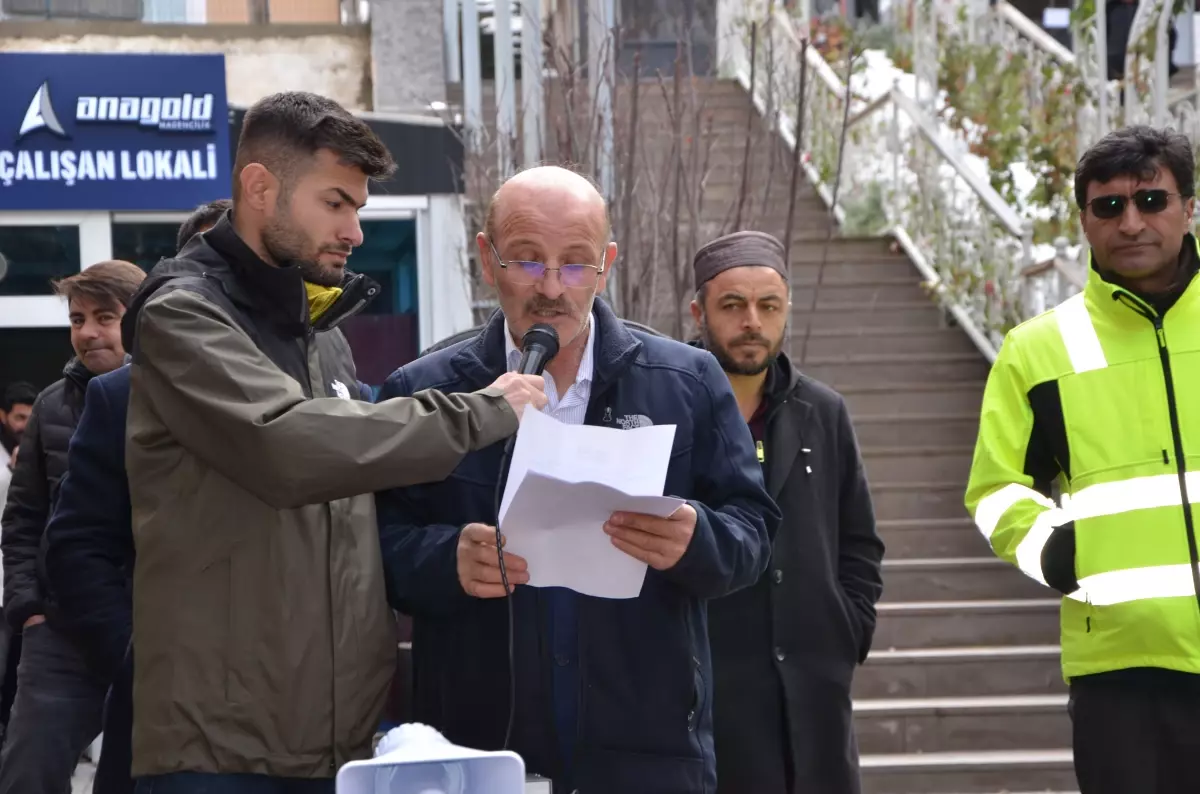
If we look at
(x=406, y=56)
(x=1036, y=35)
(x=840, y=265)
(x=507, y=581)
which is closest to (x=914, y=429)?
(x=840, y=265)

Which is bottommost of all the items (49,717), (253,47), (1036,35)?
(49,717)

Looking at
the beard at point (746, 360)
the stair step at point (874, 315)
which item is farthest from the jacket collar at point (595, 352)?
the stair step at point (874, 315)

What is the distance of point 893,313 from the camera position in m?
13.0

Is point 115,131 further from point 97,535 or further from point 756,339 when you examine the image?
point 97,535

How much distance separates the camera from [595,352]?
3.79m

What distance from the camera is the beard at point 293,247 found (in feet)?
12.1

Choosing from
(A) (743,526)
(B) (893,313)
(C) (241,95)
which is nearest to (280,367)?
(A) (743,526)

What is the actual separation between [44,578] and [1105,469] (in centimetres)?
290

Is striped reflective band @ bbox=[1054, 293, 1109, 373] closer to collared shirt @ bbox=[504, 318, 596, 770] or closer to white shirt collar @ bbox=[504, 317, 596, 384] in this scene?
white shirt collar @ bbox=[504, 317, 596, 384]

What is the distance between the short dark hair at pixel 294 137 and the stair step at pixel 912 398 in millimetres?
8418

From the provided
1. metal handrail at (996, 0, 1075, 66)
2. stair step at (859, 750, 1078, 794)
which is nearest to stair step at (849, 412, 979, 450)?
metal handrail at (996, 0, 1075, 66)

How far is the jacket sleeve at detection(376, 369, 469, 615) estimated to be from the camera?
3.56 metres

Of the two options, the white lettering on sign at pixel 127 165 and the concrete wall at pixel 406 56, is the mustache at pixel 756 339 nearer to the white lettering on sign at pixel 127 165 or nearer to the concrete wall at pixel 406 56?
the white lettering on sign at pixel 127 165

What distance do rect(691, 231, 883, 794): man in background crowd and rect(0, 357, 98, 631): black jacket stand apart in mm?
2075
